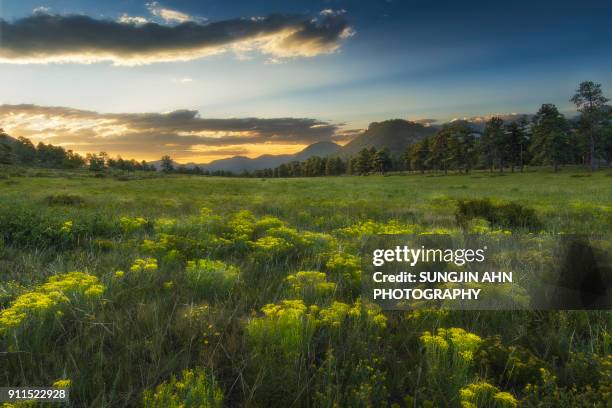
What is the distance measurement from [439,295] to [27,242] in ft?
23.8

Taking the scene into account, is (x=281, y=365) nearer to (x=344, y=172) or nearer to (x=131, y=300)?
(x=131, y=300)

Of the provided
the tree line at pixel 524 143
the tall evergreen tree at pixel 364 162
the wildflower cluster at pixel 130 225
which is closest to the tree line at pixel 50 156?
the tree line at pixel 524 143

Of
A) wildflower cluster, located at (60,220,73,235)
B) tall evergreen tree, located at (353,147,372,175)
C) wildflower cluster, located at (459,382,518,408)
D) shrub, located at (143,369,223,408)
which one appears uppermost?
tall evergreen tree, located at (353,147,372,175)

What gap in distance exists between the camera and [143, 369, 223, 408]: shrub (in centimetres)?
208

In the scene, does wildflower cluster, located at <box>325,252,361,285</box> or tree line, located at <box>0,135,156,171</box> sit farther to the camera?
tree line, located at <box>0,135,156,171</box>

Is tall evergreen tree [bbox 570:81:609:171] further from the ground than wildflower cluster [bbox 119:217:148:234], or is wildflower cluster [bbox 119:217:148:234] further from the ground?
tall evergreen tree [bbox 570:81:609:171]

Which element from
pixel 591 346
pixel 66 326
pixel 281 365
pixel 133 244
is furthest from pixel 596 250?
pixel 133 244

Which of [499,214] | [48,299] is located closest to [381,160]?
[499,214]

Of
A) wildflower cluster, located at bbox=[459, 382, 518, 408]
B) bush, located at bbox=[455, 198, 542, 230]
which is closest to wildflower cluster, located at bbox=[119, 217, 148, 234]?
wildflower cluster, located at bbox=[459, 382, 518, 408]

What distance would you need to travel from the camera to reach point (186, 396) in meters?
2.17

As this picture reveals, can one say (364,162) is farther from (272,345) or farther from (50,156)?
(50,156)

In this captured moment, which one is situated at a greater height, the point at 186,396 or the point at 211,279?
the point at 211,279

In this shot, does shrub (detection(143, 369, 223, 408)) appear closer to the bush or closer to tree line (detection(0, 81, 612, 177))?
the bush

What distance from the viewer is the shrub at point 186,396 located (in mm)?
2080
